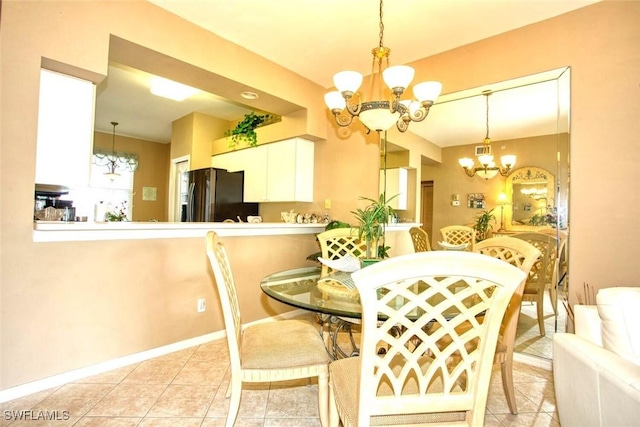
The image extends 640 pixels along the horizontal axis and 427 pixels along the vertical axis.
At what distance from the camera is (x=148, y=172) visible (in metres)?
6.61

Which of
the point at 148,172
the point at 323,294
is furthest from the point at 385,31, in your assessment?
the point at 148,172

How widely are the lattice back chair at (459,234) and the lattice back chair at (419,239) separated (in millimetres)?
165

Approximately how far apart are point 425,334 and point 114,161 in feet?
23.0

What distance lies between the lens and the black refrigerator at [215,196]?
4340mm

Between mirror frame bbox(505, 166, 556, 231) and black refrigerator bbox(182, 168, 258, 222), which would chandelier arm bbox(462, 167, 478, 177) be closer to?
mirror frame bbox(505, 166, 556, 231)

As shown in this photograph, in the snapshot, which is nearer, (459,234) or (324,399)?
(324,399)

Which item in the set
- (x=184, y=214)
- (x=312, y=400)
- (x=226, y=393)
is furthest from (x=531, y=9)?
(x=184, y=214)

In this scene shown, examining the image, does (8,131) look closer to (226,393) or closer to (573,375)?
(226,393)

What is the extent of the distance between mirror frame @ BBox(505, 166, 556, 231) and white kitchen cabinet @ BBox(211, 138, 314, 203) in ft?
7.22

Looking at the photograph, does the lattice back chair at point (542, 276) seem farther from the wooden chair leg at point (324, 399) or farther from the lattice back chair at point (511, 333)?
the wooden chair leg at point (324, 399)

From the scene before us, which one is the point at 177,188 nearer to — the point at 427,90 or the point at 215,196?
the point at 215,196

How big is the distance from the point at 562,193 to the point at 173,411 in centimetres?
304

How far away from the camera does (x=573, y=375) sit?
1104 mm

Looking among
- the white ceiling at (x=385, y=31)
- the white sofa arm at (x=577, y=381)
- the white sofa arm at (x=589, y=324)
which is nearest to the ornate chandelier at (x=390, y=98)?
the white ceiling at (x=385, y=31)
